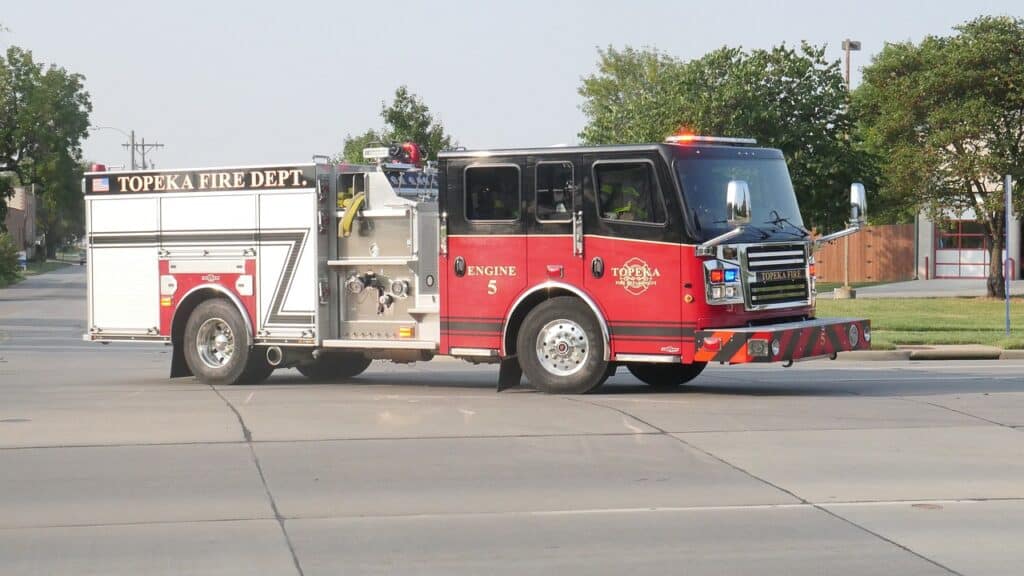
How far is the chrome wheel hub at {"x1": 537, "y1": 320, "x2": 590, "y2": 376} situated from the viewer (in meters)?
14.9

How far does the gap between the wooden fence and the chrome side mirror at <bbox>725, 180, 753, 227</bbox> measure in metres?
45.0

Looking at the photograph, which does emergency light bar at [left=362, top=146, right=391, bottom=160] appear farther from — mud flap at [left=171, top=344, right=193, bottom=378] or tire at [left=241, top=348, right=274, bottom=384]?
mud flap at [left=171, top=344, right=193, bottom=378]

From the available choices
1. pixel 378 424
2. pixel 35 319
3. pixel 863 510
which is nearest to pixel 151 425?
Answer: pixel 378 424

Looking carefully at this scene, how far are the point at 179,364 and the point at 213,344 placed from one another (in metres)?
0.55

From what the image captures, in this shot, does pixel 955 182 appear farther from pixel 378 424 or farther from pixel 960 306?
pixel 378 424

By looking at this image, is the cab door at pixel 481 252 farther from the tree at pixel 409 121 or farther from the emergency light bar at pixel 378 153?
the tree at pixel 409 121

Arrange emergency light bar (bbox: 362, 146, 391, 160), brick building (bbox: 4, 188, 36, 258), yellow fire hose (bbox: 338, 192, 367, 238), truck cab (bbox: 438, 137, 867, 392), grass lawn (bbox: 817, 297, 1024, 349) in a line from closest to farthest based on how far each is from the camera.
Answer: truck cab (bbox: 438, 137, 867, 392) < yellow fire hose (bbox: 338, 192, 367, 238) < emergency light bar (bbox: 362, 146, 391, 160) < grass lawn (bbox: 817, 297, 1024, 349) < brick building (bbox: 4, 188, 36, 258)

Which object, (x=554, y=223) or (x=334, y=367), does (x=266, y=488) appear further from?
(x=334, y=367)

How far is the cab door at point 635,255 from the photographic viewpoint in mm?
14320

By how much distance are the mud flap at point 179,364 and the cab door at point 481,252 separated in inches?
142

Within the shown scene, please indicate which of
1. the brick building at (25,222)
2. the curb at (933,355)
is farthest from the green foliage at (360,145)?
the brick building at (25,222)

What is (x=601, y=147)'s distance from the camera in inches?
578

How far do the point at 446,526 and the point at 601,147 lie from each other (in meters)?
7.11

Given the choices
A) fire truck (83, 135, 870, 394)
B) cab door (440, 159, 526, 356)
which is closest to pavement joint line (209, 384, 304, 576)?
fire truck (83, 135, 870, 394)
